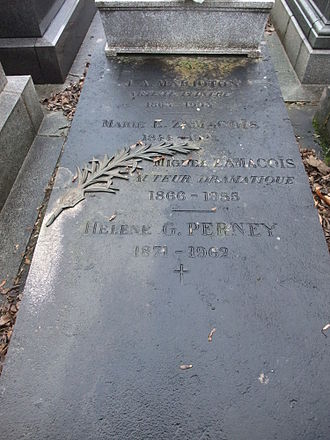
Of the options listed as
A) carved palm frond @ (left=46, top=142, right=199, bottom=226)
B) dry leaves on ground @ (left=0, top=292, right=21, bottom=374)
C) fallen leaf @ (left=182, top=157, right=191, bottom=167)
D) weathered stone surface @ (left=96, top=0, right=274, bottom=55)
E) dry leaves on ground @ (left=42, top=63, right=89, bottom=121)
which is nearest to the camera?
dry leaves on ground @ (left=0, top=292, right=21, bottom=374)

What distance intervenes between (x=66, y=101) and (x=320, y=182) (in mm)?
2491

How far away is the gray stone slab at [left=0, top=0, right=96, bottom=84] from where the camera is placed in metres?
3.47

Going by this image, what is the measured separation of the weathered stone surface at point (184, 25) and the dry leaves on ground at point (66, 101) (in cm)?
62

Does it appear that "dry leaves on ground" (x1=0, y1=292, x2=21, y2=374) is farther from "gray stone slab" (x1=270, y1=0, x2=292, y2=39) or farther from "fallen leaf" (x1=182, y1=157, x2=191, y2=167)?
"gray stone slab" (x1=270, y1=0, x2=292, y2=39)

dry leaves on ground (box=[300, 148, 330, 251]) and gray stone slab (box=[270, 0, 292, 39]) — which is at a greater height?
gray stone slab (box=[270, 0, 292, 39])

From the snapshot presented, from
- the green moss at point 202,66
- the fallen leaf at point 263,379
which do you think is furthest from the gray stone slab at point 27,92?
the fallen leaf at point 263,379

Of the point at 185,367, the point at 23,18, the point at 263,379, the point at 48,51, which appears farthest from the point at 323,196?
the point at 23,18

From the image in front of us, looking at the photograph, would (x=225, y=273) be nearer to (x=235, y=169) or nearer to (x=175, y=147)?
(x=235, y=169)

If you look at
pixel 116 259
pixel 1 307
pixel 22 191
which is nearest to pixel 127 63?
pixel 22 191

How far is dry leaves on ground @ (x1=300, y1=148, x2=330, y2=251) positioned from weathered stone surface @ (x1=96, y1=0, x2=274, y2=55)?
1098 mm

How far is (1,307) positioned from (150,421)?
3.85 ft

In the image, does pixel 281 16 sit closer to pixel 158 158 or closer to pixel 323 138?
pixel 323 138

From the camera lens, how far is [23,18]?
338 cm

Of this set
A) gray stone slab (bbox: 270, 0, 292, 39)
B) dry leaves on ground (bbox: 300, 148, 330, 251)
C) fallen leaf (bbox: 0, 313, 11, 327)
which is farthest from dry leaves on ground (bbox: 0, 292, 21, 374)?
gray stone slab (bbox: 270, 0, 292, 39)
